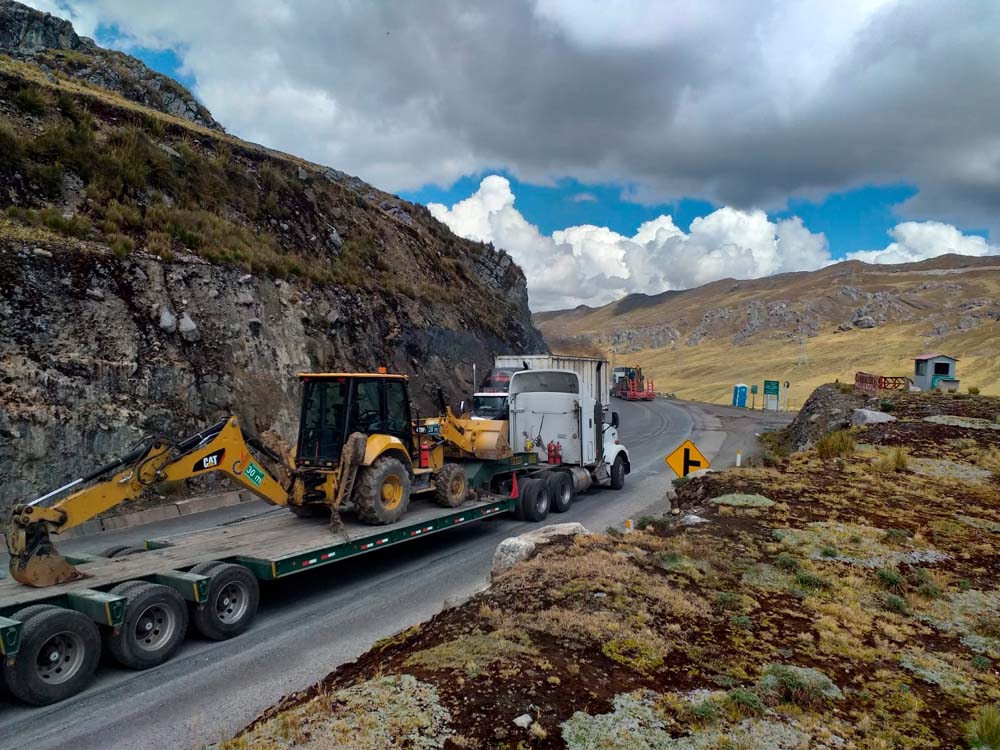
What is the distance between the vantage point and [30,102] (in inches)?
821

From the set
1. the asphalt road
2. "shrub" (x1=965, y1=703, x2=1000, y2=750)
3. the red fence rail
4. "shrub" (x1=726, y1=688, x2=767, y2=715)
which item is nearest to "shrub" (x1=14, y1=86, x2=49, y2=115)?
the asphalt road

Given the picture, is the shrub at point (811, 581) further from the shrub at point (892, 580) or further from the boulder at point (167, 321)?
the boulder at point (167, 321)

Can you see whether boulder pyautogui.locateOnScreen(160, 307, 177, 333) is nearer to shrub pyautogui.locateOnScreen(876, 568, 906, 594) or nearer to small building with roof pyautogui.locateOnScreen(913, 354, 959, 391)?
shrub pyautogui.locateOnScreen(876, 568, 906, 594)

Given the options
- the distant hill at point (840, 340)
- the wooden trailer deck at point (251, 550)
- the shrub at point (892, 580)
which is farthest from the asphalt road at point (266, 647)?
the distant hill at point (840, 340)

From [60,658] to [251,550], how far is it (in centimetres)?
250

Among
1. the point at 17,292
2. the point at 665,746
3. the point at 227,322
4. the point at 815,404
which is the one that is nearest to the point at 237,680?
the point at 665,746

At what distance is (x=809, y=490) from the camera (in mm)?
11977

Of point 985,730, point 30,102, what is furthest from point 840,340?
point 985,730

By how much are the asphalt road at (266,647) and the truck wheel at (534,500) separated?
359 mm

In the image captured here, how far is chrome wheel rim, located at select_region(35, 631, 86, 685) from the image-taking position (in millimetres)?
5992

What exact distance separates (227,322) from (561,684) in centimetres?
1685

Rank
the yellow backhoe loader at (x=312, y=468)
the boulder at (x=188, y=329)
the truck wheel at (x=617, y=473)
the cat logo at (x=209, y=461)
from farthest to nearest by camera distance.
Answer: the truck wheel at (x=617, y=473)
the boulder at (x=188, y=329)
the cat logo at (x=209, y=461)
the yellow backhoe loader at (x=312, y=468)

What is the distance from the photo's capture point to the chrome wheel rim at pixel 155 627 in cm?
675

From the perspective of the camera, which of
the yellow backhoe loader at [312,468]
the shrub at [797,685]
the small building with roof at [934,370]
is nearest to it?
the shrub at [797,685]
